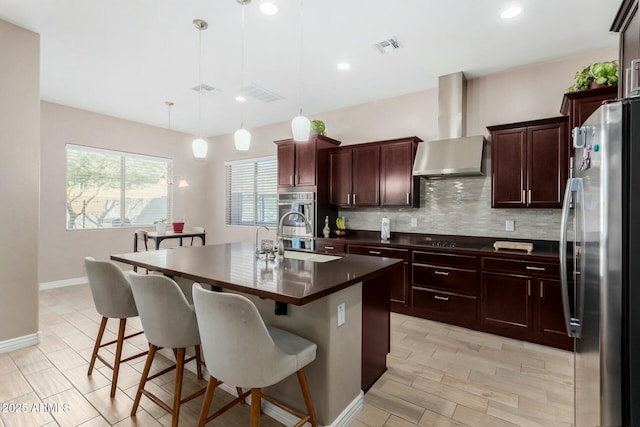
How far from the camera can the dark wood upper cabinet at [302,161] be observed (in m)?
4.66

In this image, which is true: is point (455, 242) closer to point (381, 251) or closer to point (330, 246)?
point (381, 251)

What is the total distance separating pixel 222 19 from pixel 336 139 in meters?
2.78

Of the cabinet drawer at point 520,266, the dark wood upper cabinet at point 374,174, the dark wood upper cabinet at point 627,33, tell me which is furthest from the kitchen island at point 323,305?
the dark wood upper cabinet at point 374,174

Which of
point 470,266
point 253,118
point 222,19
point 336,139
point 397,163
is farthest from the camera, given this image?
point 253,118

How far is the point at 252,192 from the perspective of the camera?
21.2 ft

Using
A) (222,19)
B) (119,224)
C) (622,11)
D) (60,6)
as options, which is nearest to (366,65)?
(222,19)

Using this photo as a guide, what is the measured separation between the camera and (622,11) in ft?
5.57

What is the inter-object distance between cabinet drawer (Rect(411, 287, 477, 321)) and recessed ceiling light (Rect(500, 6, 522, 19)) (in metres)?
2.78

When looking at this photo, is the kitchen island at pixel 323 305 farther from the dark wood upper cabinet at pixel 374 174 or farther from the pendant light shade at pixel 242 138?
the dark wood upper cabinet at pixel 374 174

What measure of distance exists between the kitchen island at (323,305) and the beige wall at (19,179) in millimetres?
1383

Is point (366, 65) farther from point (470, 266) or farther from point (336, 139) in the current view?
point (470, 266)

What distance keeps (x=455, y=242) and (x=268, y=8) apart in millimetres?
3353

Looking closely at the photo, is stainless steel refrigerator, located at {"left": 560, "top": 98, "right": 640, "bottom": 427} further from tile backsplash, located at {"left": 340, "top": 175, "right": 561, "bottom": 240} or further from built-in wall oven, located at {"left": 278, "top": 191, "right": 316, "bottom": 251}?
built-in wall oven, located at {"left": 278, "top": 191, "right": 316, "bottom": 251}

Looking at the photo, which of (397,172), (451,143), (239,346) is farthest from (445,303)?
(239,346)
